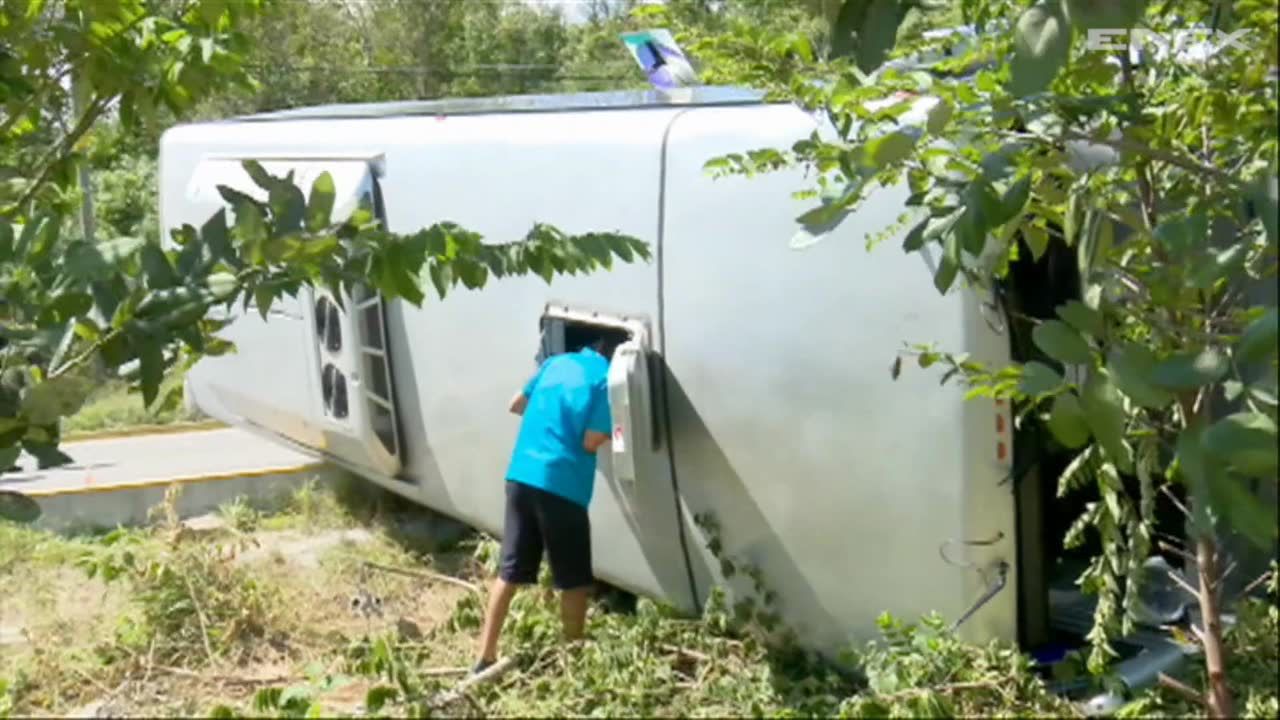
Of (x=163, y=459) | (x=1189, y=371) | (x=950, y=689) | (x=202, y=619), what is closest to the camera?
(x=1189, y=371)

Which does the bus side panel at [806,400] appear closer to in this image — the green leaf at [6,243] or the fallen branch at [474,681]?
the fallen branch at [474,681]

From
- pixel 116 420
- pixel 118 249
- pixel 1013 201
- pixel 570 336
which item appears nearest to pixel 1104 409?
pixel 1013 201

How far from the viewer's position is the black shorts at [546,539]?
659 cm

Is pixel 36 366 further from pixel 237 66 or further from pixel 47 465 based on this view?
pixel 237 66

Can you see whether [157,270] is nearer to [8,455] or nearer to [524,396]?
[8,455]

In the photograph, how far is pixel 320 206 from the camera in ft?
10.0

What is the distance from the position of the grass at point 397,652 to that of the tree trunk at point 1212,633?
120cm

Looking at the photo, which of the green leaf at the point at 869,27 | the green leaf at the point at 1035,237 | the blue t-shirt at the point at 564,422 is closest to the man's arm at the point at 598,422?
the blue t-shirt at the point at 564,422

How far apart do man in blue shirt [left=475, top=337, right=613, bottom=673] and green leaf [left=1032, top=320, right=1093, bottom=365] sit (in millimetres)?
3856

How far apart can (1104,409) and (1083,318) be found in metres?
0.16

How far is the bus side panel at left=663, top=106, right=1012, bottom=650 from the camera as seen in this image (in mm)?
5301

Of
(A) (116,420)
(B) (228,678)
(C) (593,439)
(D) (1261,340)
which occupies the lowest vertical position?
(A) (116,420)

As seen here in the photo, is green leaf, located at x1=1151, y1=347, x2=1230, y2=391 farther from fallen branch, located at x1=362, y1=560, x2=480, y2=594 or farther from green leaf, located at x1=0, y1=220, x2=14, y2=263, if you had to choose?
fallen branch, located at x1=362, y1=560, x2=480, y2=594

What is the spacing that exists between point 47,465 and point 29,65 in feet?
4.08
